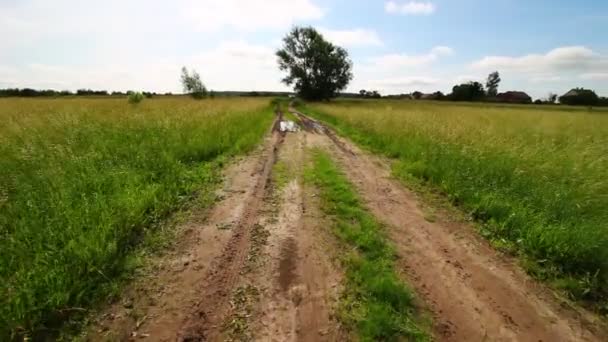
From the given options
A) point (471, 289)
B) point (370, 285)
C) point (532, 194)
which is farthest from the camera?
point (532, 194)

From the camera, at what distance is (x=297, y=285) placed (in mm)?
3494

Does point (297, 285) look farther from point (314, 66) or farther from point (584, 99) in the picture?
point (584, 99)

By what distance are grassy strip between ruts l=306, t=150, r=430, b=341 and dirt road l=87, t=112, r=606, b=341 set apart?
16 cm

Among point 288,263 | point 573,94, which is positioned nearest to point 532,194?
point 288,263

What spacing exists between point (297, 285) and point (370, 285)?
0.83 meters

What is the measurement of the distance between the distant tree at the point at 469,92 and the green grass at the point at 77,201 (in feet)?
255

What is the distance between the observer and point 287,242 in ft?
14.4

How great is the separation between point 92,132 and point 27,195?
14.2ft

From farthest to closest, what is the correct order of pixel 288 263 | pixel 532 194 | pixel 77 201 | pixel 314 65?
pixel 314 65, pixel 532 194, pixel 77 201, pixel 288 263

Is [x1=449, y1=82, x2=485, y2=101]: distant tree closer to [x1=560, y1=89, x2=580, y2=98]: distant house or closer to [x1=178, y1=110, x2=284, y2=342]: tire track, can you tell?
[x1=560, y1=89, x2=580, y2=98]: distant house

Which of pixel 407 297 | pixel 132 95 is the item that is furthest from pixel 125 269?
pixel 132 95

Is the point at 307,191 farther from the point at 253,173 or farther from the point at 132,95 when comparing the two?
the point at 132,95

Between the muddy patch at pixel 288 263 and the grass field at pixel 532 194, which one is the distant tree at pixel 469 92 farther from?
the muddy patch at pixel 288 263

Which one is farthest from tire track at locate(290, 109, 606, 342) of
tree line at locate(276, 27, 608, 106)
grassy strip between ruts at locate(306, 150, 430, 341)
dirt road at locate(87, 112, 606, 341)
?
tree line at locate(276, 27, 608, 106)
